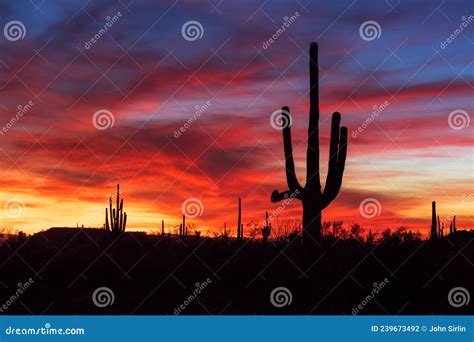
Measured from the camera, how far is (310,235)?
1553cm

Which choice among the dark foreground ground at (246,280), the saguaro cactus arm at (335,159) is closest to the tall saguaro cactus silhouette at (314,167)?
the saguaro cactus arm at (335,159)

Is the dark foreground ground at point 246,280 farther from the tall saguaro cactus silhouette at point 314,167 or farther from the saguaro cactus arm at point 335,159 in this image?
the saguaro cactus arm at point 335,159

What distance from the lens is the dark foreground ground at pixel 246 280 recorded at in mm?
12391

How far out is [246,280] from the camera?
1375cm

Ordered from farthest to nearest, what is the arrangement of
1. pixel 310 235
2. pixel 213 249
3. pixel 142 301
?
pixel 213 249, pixel 310 235, pixel 142 301

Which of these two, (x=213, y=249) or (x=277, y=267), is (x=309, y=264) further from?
(x=213, y=249)

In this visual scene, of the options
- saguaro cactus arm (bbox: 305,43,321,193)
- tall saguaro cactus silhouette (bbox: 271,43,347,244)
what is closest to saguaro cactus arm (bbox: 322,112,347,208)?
tall saguaro cactus silhouette (bbox: 271,43,347,244)

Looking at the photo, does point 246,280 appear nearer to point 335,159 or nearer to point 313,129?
point 335,159

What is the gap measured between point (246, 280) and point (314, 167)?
344cm

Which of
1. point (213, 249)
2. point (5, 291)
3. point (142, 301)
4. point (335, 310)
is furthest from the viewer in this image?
point (213, 249)

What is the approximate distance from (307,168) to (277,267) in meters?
2.74

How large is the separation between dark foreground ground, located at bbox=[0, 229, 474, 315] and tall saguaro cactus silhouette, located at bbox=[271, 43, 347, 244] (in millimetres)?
805

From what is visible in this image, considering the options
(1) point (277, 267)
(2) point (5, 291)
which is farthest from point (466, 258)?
(2) point (5, 291)

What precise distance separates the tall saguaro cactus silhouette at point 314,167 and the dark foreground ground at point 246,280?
0.81 m
